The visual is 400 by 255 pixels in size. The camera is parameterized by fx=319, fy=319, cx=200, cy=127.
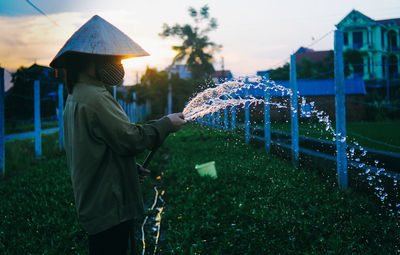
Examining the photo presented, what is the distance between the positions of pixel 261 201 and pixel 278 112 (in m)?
3.64

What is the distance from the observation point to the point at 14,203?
17.9 feet

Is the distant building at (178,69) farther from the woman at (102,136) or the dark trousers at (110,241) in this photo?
the dark trousers at (110,241)

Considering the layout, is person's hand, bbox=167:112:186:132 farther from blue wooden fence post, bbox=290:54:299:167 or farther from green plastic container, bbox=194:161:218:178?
blue wooden fence post, bbox=290:54:299:167

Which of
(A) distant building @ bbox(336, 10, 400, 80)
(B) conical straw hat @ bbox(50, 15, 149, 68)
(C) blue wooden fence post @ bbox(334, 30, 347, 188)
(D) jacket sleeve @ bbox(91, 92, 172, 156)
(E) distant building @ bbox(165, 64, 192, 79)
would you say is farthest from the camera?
(E) distant building @ bbox(165, 64, 192, 79)

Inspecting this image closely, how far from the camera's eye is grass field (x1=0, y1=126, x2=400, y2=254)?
3.58 meters

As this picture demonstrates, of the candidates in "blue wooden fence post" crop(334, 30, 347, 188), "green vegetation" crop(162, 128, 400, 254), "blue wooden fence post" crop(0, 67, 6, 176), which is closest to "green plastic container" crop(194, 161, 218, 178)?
"green vegetation" crop(162, 128, 400, 254)

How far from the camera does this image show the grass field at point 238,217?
3580 mm

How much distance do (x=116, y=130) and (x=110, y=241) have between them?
815 millimetres

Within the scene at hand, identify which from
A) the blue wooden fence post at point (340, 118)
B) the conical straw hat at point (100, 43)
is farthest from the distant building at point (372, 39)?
the conical straw hat at point (100, 43)

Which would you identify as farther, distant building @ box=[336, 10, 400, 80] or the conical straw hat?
distant building @ box=[336, 10, 400, 80]

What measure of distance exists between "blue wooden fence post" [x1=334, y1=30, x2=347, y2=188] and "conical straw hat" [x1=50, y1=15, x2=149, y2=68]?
3848 millimetres

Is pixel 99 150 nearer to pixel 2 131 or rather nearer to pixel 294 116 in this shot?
pixel 294 116

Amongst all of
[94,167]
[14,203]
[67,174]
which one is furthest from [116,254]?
[67,174]

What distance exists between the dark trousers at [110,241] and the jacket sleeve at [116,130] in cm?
57
